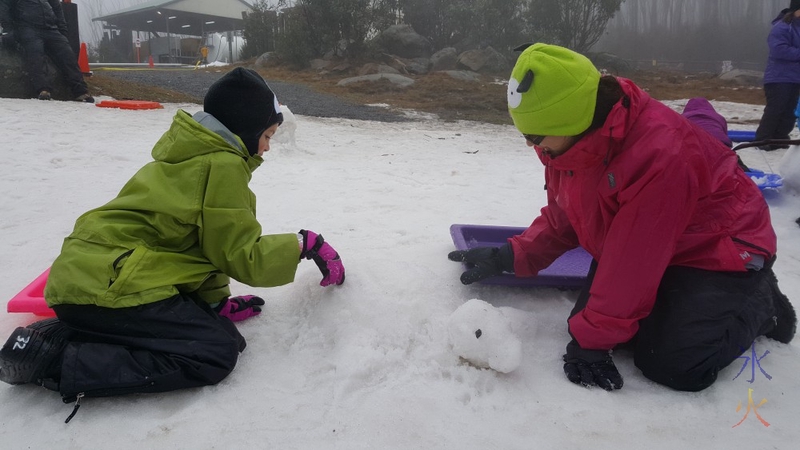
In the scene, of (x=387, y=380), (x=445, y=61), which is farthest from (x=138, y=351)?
(x=445, y=61)

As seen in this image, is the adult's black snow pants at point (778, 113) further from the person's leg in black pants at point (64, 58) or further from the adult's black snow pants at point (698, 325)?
the person's leg in black pants at point (64, 58)

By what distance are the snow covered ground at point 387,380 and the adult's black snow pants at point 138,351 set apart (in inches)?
2.8

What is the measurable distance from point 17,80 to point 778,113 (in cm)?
840

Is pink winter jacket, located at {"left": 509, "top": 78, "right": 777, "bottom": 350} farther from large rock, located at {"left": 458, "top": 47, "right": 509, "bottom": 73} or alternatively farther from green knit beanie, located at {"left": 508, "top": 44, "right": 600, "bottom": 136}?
large rock, located at {"left": 458, "top": 47, "right": 509, "bottom": 73}

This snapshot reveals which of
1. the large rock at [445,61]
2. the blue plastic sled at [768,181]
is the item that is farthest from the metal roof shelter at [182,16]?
the blue plastic sled at [768,181]

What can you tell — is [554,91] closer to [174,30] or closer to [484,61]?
[484,61]

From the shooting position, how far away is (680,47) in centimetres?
1393

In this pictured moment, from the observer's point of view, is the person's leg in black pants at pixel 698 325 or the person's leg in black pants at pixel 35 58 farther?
the person's leg in black pants at pixel 35 58

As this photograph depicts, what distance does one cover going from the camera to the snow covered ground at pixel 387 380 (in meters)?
1.54

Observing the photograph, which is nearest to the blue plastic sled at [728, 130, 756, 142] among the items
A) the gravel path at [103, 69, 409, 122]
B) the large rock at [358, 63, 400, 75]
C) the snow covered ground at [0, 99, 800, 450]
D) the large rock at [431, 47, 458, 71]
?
the snow covered ground at [0, 99, 800, 450]

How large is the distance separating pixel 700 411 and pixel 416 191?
244 cm

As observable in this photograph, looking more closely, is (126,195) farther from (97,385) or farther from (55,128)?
(55,128)

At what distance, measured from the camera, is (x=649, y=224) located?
1.65 meters

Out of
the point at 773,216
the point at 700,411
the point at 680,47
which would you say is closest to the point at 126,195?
the point at 700,411
